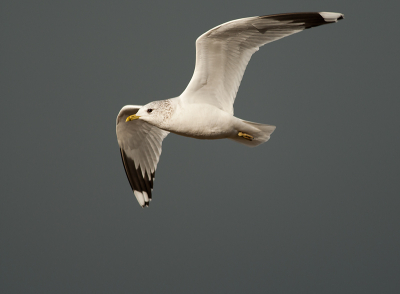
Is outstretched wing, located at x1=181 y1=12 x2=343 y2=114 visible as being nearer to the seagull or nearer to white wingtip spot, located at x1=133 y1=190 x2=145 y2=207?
the seagull

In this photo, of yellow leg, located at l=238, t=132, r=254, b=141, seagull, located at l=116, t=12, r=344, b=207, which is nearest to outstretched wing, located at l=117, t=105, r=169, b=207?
seagull, located at l=116, t=12, r=344, b=207

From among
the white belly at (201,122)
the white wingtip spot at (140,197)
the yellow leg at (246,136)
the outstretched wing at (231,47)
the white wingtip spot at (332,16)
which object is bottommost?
the white wingtip spot at (140,197)

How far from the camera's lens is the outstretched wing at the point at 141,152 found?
640cm

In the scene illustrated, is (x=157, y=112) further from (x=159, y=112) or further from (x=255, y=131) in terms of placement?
(x=255, y=131)

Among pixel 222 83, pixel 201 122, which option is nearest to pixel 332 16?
pixel 222 83

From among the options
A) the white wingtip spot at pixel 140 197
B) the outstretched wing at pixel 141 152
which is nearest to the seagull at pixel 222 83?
the outstretched wing at pixel 141 152

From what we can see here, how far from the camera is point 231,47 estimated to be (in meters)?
5.02

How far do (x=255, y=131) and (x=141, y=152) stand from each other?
5.53ft

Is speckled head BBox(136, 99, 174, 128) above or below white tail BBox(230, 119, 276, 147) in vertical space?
above

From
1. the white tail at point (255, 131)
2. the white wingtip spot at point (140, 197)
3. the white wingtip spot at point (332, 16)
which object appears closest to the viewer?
the white wingtip spot at point (332, 16)

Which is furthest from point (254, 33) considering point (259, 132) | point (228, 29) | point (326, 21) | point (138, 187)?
point (138, 187)

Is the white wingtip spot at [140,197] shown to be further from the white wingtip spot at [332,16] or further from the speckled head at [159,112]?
the white wingtip spot at [332,16]

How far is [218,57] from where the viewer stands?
5.05 meters

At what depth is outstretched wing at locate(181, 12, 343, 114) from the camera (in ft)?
15.5
